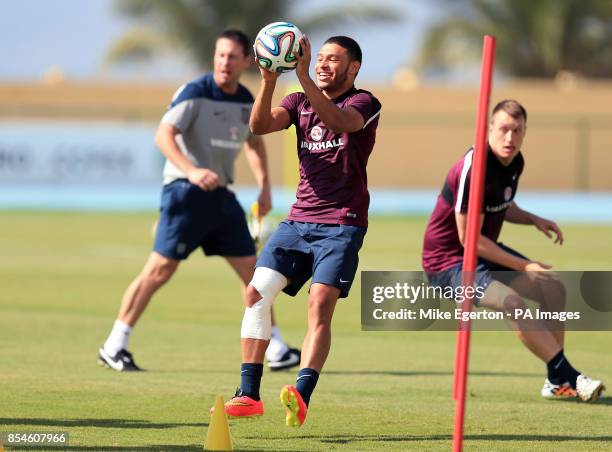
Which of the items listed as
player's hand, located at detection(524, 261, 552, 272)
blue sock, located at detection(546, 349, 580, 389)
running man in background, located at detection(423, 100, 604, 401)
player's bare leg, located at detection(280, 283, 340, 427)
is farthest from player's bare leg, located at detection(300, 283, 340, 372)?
blue sock, located at detection(546, 349, 580, 389)

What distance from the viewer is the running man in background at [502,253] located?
8.80 m

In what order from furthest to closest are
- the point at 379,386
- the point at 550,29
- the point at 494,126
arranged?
1. the point at 550,29
2. the point at 379,386
3. the point at 494,126

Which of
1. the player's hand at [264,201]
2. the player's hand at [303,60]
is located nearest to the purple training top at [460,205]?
the player's hand at [303,60]

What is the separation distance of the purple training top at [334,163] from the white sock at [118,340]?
2818 millimetres

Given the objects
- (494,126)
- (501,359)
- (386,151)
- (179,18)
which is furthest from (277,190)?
(494,126)

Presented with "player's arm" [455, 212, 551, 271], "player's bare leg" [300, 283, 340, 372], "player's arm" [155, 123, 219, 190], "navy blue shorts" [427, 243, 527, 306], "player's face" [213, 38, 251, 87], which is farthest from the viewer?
"player's face" [213, 38, 251, 87]

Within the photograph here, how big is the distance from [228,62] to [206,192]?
1049 millimetres

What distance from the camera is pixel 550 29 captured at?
4712 centimetres

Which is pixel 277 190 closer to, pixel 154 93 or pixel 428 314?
pixel 154 93

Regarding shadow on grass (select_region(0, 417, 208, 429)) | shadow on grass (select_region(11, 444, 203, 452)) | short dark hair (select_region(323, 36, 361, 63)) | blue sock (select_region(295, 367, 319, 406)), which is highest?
short dark hair (select_region(323, 36, 361, 63))

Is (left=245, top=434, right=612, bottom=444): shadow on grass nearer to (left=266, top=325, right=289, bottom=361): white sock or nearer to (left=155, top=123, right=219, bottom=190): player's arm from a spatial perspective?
(left=155, top=123, right=219, bottom=190): player's arm

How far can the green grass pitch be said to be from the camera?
7.83 m

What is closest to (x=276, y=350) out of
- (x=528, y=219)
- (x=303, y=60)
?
(x=528, y=219)

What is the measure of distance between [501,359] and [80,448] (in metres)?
5.15
